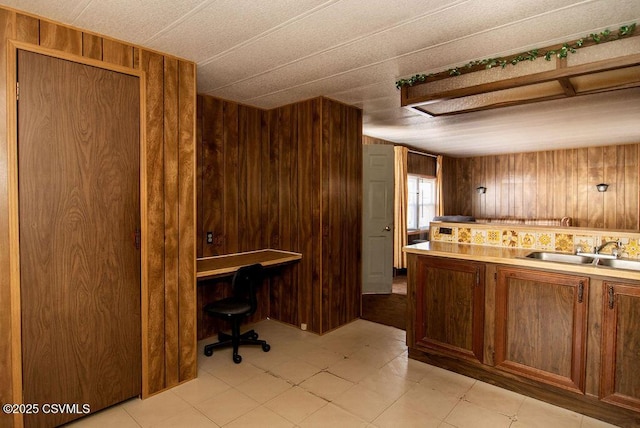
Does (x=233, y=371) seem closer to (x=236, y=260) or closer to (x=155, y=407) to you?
(x=155, y=407)

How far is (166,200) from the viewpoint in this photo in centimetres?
256

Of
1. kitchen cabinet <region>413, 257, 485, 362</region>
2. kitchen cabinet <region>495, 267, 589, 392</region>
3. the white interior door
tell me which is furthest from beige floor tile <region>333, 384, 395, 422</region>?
the white interior door

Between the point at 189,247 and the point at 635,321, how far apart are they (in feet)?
9.94

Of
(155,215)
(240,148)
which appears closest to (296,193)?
(240,148)

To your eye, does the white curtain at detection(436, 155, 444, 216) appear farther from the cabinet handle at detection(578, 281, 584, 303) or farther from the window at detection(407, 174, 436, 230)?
the cabinet handle at detection(578, 281, 584, 303)

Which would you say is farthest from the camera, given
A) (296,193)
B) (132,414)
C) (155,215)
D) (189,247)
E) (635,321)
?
(296,193)

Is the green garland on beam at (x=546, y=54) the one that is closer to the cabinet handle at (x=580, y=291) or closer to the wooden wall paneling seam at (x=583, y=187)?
the cabinet handle at (x=580, y=291)

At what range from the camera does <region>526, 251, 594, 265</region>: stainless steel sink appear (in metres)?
2.65

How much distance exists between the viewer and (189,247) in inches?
106

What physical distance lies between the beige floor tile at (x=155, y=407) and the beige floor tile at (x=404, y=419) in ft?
4.35

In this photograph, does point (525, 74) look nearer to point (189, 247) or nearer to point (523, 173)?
point (189, 247)

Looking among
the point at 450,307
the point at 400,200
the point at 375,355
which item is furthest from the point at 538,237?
the point at 400,200

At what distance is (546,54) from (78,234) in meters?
3.21

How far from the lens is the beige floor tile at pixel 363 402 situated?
2.29 metres
